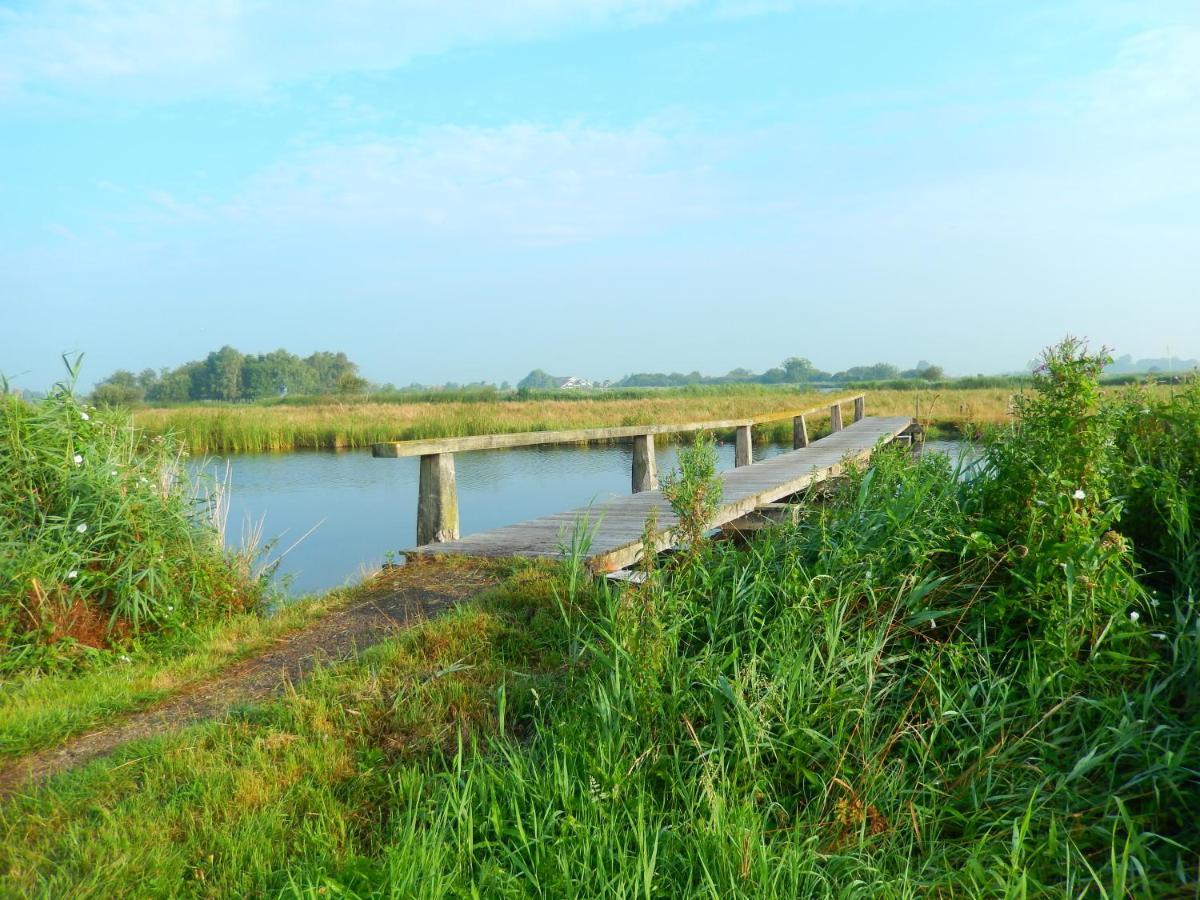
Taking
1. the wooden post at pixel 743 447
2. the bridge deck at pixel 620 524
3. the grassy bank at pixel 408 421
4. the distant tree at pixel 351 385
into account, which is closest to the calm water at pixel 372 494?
the grassy bank at pixel 408 421

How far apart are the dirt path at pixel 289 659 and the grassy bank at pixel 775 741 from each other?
0.33 m

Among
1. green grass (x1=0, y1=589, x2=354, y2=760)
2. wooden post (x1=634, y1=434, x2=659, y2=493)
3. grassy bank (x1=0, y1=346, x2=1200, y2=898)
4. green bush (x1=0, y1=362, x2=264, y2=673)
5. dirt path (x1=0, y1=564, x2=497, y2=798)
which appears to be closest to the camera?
grassy bank (x1=0, y1=346, x2=1200, y2=898)

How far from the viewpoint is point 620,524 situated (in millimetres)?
6676

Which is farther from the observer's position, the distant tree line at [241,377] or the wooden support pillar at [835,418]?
the distant tree line at [241,377]

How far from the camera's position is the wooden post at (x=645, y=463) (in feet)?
33.1

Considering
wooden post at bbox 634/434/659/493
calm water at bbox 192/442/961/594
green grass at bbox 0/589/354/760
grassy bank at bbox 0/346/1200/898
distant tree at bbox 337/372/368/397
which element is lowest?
calm water at bbox 192/442/961/594

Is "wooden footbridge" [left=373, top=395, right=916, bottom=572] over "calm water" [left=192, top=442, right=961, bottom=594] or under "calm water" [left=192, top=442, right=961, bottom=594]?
over

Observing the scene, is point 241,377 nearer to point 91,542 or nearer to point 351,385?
point 351,385

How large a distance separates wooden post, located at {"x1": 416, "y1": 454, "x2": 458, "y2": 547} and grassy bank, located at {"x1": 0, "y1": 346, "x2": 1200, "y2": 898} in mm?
2570

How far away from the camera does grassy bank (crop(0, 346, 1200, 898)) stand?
2527 mm

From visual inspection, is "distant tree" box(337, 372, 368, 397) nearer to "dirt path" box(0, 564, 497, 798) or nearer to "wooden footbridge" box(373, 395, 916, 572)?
"wooden footbridge" box(373, 395, 916, 572)

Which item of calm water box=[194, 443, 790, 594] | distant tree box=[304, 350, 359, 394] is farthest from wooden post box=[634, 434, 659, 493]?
distant tree box=[304, 350, 359, 394]

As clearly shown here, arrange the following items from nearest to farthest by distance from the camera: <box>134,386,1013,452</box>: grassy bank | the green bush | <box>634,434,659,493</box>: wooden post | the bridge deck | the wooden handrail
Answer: the green bush, the bridge deck, the wooden handrail, <box>634,434,659,493</box>: wooden post, <box>134,386,1013,452</box>: grassy bank

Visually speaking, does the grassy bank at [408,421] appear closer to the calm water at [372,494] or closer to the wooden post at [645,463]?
the calm water at [372,494]
